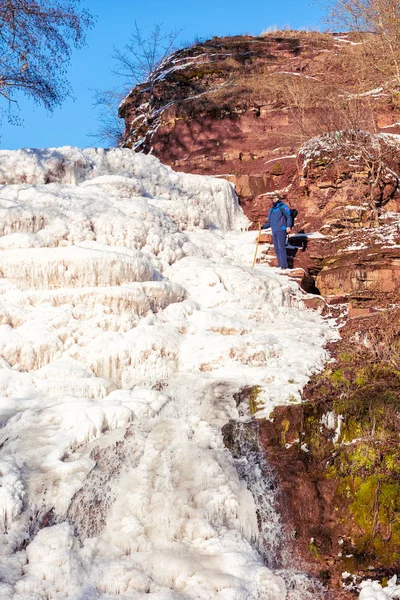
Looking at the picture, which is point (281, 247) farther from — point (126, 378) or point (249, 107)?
point (249, 107)

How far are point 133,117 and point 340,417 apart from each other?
19140 mm

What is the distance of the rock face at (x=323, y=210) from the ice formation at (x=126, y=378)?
0.66 metres

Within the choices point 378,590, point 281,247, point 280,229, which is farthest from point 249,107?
point 378,590

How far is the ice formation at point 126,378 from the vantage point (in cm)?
523

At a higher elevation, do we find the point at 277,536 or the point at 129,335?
the point at 129,335

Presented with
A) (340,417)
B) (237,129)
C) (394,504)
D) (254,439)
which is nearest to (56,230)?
(254,439)

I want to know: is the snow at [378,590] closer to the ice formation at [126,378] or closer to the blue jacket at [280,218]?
the ice formation at [126,378]

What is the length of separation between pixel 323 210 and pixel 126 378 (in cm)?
809

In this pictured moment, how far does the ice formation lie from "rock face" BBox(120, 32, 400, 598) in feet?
2.18

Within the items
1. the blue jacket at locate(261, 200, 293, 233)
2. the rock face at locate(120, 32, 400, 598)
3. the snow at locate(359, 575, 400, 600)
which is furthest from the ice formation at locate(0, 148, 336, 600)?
the blue jacket at locate(261, 200, 293, 233)

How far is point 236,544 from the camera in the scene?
545 centimetres

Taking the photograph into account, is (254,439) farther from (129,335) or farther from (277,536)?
(129,335)

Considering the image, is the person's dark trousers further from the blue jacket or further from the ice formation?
the ice formation

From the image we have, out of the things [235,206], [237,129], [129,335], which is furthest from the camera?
[237,129]
